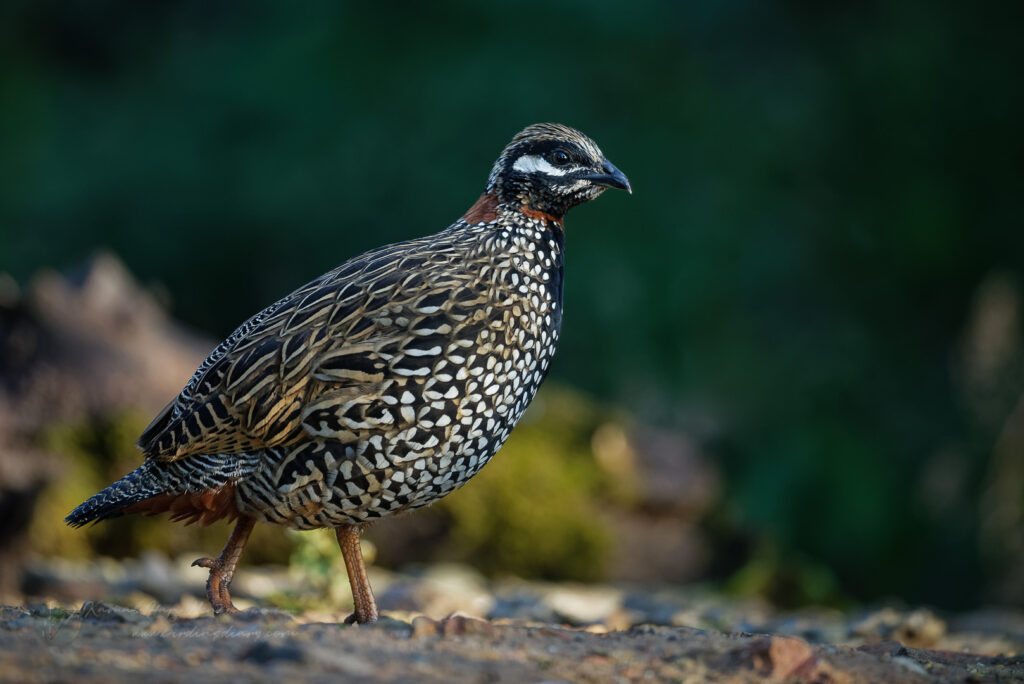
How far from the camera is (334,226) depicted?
37.2ft

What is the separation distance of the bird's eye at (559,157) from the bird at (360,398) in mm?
283

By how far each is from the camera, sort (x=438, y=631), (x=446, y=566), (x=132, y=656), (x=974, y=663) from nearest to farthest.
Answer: (x=132, y=656) < (x=438, y=631) < (x=974, y=663) < (x=446, y=566)

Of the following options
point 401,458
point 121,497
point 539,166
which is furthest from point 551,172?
point 121,497

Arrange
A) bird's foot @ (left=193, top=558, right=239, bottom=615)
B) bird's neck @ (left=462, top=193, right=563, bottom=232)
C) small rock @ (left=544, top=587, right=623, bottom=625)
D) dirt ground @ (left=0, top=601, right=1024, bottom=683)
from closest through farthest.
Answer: dirt ground @ (left=0, top=601, right=1024, bottom=683) < bird's foot @ (left=193, top=558, right=239, bottom=615) < bird's neck @ (left=462, top=193, right=563, bottom=232) < small rock @ (left=544, top=587, right=623, bottom=625)

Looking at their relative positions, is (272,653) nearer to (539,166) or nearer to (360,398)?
(360,398)

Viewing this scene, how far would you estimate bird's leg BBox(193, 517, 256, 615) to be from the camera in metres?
4.61

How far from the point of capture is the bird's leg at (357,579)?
4488 millimetres

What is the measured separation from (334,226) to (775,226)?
14.1 feet

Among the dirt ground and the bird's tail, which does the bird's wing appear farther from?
the dirt ground

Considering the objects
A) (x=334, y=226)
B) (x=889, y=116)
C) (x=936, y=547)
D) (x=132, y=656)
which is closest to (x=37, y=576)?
(x=132, y=656)

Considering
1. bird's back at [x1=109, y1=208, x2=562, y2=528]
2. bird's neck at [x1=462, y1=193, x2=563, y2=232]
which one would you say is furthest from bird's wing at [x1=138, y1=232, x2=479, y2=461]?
bird's neck at [x1=462, y1=193, x2=563, y2=232]

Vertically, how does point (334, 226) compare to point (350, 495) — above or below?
above

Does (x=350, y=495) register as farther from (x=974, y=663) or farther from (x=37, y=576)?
(x=37, y=576)

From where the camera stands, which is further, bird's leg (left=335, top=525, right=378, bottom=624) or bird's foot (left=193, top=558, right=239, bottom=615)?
bird's foot (left=193, top=558, right=239, bottom=615)
